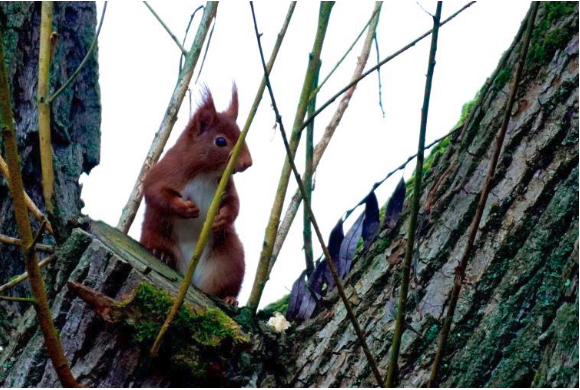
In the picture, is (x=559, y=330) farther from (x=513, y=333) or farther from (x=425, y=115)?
(x=425, y=115)

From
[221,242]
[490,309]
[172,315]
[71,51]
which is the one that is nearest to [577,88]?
[490,309]

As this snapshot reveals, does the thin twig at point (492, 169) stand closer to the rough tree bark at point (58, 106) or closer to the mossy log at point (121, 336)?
the mossy log at point (121, 336)

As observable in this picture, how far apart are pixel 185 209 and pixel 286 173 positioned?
1.65 metres

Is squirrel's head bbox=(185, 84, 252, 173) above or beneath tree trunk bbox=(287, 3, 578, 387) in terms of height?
above

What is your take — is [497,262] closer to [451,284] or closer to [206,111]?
[451,284]

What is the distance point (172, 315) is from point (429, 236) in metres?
0.89

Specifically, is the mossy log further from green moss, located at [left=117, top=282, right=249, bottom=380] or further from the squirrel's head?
the squirrel's head

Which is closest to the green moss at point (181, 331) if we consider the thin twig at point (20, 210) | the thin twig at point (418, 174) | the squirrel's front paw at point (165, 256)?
the thin twig at point (20, 210)

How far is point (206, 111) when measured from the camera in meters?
4.39

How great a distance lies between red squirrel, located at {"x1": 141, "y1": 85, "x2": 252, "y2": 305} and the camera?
4.15 m

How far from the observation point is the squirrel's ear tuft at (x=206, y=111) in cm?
437

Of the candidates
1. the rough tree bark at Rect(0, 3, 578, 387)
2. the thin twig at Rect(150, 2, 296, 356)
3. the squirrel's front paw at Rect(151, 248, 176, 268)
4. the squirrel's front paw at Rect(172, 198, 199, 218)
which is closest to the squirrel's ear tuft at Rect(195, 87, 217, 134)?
the squirrel's front paw at Rect(172, 198, 199, 218)

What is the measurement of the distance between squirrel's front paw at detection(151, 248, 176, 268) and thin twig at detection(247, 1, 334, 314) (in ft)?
4.47

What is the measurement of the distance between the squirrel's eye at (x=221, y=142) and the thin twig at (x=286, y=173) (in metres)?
1.79
